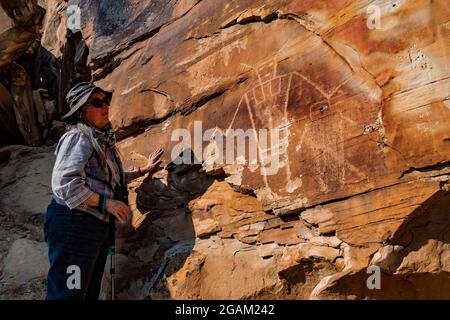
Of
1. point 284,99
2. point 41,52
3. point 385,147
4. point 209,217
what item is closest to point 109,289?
point 209,217

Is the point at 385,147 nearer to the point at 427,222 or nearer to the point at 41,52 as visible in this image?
the point at 427,222

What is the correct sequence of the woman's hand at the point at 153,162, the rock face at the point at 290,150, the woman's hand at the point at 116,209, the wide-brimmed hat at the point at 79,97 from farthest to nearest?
the woman's hand at the point at 153,162
the wide-brimmed hat at the point at 79,97
the woman's hand at the point at 116,209
the rock face at the point at 290,150

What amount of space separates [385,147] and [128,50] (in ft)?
9.06

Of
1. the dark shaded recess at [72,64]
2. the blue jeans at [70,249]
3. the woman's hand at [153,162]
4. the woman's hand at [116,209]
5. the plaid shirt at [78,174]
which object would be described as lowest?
the blue jeans at [70,249]

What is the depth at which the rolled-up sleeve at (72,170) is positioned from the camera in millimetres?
3209

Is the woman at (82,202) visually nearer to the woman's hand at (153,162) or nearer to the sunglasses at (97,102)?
the sunglasses at (97,102)

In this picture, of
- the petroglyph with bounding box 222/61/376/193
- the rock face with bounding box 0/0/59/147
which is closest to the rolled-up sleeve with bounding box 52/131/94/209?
the petroglyph with bounding box 222/61/376/193

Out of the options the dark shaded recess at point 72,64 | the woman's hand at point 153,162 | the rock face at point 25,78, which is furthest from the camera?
the rock face at point 25,78

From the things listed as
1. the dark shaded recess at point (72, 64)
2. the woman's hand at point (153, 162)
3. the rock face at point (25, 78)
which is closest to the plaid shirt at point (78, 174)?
the woman's hand at point (153, 162)

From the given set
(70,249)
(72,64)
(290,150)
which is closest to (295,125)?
(290,150)

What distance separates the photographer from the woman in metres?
3.20

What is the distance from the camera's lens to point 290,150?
137 inches

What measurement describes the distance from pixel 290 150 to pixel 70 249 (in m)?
1.45

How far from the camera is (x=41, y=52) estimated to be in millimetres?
8430
